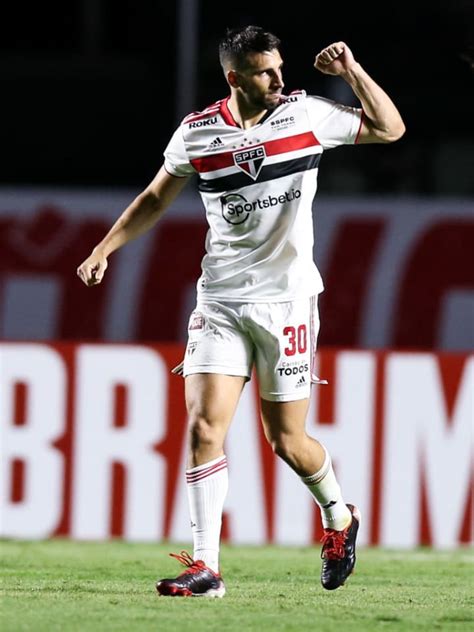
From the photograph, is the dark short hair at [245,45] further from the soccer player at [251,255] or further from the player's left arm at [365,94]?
the player's left arm at [365,94]

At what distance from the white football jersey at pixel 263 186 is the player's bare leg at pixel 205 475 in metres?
0.35

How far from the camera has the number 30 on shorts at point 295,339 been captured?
19.2 feet

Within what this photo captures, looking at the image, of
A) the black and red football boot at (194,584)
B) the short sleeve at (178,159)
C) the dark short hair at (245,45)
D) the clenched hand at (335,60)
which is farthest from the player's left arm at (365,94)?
the black and red football boot at (194,584)

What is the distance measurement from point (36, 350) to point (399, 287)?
2.90 meters

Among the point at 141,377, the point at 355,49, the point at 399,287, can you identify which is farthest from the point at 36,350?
the point at 355,49

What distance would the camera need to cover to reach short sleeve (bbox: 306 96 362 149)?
5.80 m

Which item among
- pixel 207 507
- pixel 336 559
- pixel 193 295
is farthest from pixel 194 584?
pixel 193 295

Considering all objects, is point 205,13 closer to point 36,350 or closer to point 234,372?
point 36,350

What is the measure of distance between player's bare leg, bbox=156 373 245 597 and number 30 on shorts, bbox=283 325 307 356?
8.7 inches

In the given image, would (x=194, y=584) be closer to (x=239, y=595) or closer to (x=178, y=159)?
(x=239, y=595)

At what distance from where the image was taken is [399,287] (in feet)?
36.1

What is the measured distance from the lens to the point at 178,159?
5914 millimetres

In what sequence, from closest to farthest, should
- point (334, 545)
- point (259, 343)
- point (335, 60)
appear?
point (335, 60), point (259, 343), point (334, 545)

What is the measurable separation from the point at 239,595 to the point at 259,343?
971 mm
